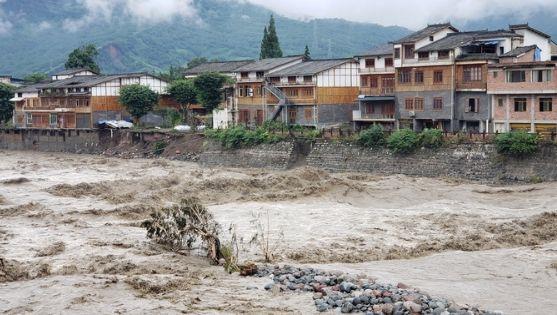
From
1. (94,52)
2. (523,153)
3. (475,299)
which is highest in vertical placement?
(94,52)

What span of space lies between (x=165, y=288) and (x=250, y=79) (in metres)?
48.1

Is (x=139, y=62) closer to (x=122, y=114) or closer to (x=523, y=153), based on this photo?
(x=122, y=114)

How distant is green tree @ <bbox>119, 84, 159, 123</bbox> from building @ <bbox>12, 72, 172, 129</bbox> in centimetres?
409

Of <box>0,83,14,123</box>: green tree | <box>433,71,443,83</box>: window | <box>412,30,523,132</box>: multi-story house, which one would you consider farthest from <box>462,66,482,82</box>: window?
<box>0,83,14,123</box>: green tree

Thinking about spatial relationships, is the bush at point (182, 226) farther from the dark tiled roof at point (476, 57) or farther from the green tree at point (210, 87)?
the green tree at point (210, 87)

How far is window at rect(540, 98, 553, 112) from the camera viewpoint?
47.4m

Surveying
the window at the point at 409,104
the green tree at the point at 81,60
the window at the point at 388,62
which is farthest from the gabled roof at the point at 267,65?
the green tree at the point at 81,60

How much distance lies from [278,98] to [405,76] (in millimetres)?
13391

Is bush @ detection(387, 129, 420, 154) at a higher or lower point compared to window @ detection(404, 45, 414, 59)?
lower

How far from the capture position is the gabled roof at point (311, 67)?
64.9 metres

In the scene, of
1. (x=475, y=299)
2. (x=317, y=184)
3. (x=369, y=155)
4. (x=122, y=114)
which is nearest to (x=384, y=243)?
(x=475, y=299)

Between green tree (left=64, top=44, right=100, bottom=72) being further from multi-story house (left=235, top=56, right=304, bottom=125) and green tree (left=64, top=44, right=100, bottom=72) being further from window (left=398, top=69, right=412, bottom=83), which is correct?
window (left=398, top=69, right=412, bottom=83)

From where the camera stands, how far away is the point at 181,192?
45.7m

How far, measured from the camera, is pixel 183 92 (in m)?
77.8
